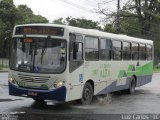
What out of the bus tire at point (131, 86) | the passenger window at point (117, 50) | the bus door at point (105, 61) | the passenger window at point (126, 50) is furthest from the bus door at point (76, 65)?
the bus tire at point (131, 86)

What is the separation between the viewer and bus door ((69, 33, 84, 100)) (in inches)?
584

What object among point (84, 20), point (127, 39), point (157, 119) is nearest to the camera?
point (157, 119)

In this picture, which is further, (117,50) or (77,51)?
(117,50)

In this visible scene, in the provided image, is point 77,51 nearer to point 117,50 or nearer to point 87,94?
point 87,94

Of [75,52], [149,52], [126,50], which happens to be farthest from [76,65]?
[149,52]

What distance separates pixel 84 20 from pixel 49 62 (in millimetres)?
77295

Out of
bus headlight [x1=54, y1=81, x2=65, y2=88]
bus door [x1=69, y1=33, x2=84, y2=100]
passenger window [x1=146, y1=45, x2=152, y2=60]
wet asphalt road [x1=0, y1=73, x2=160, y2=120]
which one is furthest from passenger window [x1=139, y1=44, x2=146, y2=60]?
bus headlight [x1=54, y1=81, x2=65, y2=88]

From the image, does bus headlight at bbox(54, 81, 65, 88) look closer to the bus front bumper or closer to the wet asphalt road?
the bus front bumper

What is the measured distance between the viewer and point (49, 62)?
568 inches

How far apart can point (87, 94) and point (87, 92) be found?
3.3 inches

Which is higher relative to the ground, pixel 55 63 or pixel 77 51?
pixel 77 51

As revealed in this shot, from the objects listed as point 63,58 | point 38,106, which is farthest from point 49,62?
point 38,106

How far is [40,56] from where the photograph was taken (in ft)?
47.8

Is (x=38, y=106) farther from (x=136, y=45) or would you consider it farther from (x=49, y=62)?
(x=136, y=45)
